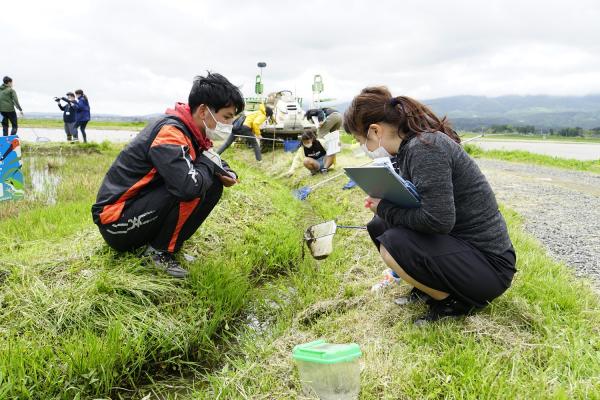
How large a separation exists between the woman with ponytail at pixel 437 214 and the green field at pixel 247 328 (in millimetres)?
258

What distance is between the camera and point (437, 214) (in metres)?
1.96

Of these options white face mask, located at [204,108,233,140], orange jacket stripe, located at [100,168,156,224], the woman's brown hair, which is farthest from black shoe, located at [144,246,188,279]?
the woman's brown hair

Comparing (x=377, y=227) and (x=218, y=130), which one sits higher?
(x=218, y=130)

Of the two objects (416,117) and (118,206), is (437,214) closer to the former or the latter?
(416,117)

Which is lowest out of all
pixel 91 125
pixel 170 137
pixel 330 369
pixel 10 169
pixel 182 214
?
pixel 330 369

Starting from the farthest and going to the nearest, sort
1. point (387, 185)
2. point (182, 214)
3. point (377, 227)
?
point (182, 214) < point (377, 227) < point (387, 185)

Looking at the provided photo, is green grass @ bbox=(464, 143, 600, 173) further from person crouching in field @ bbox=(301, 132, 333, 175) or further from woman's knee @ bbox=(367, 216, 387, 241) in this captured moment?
woman's knee @ bbox=(367, 216, 387, 241)

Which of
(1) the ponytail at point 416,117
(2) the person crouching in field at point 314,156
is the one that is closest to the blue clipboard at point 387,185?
(1) the ponytail at point 416,117

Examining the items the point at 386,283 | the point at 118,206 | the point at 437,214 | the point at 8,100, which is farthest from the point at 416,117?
the point at 8,100

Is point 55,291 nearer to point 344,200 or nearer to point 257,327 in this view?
point 257,327

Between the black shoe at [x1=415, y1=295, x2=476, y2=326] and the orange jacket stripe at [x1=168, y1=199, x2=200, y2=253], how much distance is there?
156 cm

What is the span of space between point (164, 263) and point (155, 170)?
65 centimetres

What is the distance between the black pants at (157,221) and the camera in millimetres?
2611

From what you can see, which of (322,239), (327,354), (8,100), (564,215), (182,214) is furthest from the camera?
(8,100)
